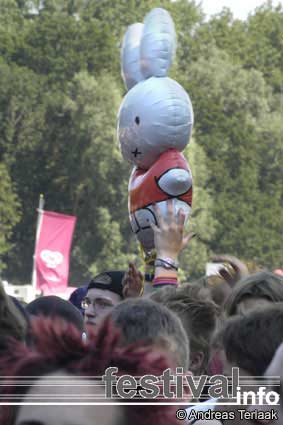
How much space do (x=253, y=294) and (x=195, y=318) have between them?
0.28 metres

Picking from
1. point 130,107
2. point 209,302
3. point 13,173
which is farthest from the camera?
point 13,173

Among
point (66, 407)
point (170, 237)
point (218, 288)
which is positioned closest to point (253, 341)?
point (66, 407)

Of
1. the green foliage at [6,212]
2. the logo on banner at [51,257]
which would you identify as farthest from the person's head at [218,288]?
the green foliage at [6,212]

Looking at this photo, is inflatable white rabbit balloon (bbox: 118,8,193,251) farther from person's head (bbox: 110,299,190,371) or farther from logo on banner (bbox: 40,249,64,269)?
logo on banner (bbox: 40,249,64,269)

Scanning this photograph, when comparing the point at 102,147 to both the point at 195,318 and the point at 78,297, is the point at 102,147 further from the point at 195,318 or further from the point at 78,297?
the point at 195,318

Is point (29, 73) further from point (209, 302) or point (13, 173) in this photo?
point (209, 302)

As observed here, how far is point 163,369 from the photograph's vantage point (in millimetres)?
2178

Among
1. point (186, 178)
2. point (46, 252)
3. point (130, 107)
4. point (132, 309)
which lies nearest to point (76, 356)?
point (132, 309)

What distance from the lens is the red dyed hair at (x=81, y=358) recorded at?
212 cm

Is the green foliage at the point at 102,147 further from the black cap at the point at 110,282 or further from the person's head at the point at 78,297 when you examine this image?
the black cap at the point at 110,282

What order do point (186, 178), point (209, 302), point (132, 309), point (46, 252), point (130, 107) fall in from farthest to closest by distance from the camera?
1. point (46, 252)
2. point (130, 107)
3. point (186, 178)
4. point (209, 302)
5. point (132, 309)

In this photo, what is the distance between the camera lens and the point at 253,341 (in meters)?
3.03

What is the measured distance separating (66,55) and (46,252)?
2855 cm

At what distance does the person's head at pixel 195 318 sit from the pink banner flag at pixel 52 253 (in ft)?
87.3
